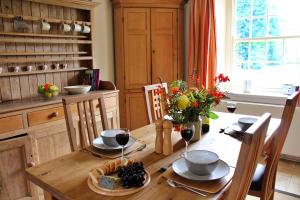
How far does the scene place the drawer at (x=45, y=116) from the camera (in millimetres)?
2271

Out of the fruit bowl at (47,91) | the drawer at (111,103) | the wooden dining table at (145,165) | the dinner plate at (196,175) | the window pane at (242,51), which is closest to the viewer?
the wooden dining table at (145,165)

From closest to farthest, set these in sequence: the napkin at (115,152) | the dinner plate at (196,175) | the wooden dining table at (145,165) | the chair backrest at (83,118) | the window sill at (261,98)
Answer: the wooden dining table at (145,165), the dinner plate at (196,175), the napkin at (115,152), the chair backrest at (83,118), the window sill at (261,98)

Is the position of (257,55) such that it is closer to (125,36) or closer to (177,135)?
(125,36)

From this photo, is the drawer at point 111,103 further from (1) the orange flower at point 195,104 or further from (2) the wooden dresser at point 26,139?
(1) the orange flower at point 195,104

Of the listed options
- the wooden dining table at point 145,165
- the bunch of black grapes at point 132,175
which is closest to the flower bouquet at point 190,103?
the wooden dining table at point 145,165

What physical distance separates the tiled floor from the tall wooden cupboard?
69.5 inches

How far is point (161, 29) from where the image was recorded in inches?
139

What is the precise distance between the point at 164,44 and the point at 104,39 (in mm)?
814

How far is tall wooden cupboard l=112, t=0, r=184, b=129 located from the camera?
3.41 metres

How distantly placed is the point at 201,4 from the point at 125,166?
2.83 meters

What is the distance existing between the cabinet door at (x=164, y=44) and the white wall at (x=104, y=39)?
572 mm

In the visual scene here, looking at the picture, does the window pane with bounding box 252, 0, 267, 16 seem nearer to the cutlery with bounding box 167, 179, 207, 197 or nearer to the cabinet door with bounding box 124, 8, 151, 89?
the cabinet door with bounding box 124, 8, 151, 89

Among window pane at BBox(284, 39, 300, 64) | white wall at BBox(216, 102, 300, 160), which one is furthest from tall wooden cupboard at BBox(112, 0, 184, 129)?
window pane at BBox(284, 39, 300, 64)

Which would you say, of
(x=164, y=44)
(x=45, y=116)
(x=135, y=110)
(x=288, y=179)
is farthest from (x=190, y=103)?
(x=164, y=44)
